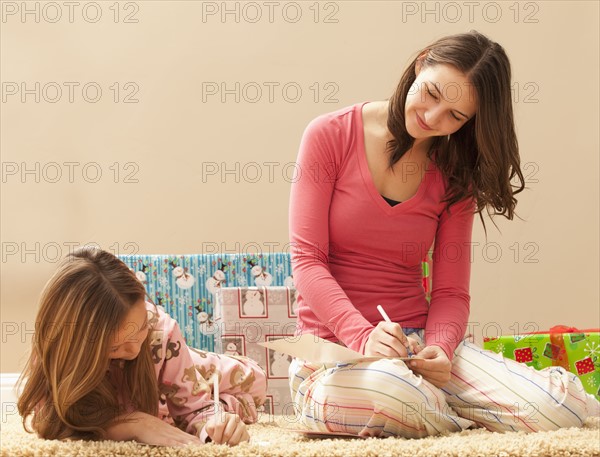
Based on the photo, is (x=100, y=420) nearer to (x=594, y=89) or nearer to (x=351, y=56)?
(x=351, y=56)

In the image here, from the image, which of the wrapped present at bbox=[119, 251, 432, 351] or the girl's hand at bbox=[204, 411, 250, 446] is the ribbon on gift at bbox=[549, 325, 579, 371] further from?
the girl's hand at bbox=[204, 411, 250, 446]

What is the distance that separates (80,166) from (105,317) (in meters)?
1.25

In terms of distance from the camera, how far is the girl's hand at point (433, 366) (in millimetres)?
1279

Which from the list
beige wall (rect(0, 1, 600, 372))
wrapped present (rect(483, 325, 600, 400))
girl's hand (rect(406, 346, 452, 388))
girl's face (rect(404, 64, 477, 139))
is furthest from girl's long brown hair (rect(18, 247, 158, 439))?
beige wall (rect(0, 1, 600, 372))

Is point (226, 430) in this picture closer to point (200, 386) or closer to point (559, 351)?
point (200, 386)

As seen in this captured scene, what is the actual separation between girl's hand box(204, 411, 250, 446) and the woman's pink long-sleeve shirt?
26cm

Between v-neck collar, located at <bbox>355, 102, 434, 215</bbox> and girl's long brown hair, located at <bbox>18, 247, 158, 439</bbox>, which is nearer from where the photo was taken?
girl's long brown hair, located at <bbox>18, 247, 158, 439</bbox>

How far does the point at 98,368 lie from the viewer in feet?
3.83

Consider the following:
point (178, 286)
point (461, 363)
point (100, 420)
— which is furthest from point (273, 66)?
point (100, 420)

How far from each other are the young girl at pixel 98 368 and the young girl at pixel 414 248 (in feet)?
0.76

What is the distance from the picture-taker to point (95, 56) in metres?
2.32

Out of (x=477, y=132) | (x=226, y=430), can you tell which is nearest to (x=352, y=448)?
(x=226, y=430)

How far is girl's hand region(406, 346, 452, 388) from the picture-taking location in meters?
1.28

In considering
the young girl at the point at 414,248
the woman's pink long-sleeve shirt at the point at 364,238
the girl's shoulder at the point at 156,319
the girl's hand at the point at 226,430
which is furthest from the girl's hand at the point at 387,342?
the girl's shoulder at the point at 156,319
